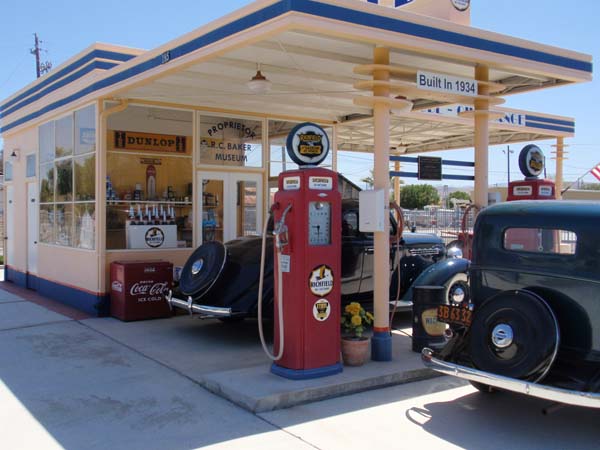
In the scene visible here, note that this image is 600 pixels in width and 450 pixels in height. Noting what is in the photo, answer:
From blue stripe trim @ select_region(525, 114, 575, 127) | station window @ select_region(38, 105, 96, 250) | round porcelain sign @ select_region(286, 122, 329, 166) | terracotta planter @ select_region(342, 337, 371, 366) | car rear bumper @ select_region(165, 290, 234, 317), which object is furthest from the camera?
blue stripe trim @ select_region(525, 114, 575, 127)

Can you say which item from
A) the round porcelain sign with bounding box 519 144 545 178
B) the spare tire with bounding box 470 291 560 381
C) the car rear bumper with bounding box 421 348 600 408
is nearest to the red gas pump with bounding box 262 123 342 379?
the car rear bumper with bounding box 421 348 600 408

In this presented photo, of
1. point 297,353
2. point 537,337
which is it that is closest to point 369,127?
point 297,353

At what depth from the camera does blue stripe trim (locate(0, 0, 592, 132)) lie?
5.59 meters

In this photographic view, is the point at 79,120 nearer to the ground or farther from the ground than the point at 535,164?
farther from the ground

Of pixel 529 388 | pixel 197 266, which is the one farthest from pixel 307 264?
pixel 197 266

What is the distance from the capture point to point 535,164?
29.2 ft

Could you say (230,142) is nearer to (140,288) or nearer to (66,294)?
(140,288)

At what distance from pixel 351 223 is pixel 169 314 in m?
3.23

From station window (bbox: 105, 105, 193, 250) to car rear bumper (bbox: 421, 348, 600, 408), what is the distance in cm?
603

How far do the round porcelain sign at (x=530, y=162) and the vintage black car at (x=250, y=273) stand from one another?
1.79 meters

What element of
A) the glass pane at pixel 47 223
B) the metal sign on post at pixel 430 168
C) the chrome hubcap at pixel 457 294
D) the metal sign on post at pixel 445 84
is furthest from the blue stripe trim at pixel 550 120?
the glass pane at pixel 47 223

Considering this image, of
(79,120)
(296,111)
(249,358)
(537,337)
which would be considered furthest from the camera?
(296,111)

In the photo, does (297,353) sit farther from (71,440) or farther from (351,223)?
(351,223)

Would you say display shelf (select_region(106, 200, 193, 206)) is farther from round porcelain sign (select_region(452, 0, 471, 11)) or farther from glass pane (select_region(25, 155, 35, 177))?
round porcelain sign (select_region(452, 0, 471, 11))
